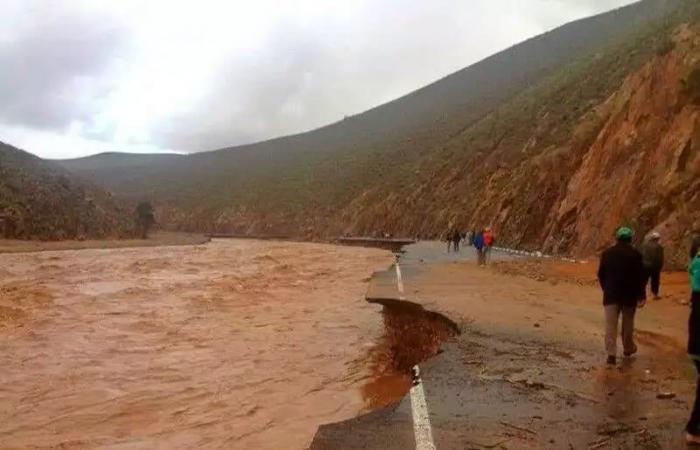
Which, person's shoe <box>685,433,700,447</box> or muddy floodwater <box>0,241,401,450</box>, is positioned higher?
person's shoe <box>685,433,700,447</box>

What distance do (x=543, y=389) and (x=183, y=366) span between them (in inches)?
264

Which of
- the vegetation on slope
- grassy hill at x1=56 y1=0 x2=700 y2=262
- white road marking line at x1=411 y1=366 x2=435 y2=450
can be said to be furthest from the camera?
the vegetation on slope

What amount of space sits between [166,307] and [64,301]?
158 inches

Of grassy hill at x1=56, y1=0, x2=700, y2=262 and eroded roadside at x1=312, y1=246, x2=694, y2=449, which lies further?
grassy hill at x1=56, y1=0, x2=700, y2=262

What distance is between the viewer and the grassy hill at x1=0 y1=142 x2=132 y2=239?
2539 inches

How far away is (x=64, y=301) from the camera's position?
Result: 907 inches

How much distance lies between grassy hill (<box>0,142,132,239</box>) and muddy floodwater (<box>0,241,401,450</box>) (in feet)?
140

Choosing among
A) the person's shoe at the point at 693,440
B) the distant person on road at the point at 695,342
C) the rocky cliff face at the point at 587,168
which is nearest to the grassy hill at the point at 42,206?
the rocky cliff face at the point at 587,168

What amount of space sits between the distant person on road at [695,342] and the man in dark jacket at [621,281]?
7.26 feet

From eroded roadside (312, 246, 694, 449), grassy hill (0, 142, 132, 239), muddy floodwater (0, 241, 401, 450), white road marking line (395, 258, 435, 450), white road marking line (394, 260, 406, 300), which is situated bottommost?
muddy floodwater (0, 241, 401, 450)

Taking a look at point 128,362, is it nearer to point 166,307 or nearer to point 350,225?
point 166,307

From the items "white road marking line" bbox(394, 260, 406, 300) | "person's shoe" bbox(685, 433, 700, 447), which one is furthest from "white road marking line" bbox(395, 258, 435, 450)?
"white road marking line" bbox(394, 260, 406, 300)

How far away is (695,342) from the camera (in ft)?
19.7

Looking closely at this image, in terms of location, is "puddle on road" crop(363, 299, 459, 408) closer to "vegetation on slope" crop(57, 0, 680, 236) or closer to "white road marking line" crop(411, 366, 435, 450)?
"white road marking line" crop(411, 366, 435, 450)
